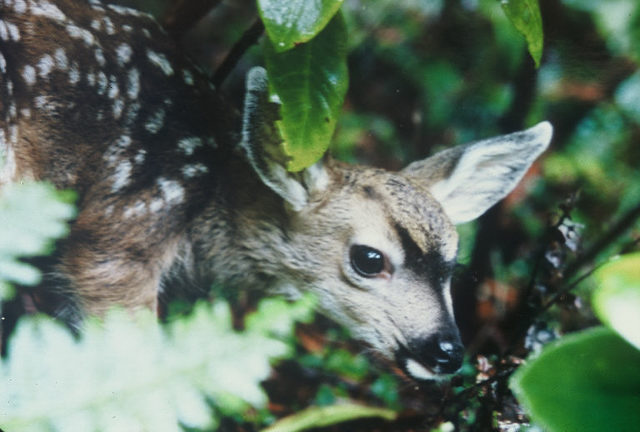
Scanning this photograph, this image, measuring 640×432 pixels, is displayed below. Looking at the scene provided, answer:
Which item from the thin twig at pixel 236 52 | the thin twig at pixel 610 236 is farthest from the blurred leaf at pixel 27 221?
the thin twig at pixel 610 236

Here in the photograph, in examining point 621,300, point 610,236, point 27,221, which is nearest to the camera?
point 621,300

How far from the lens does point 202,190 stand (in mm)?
1229

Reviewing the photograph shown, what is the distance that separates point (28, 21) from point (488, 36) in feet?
2.66

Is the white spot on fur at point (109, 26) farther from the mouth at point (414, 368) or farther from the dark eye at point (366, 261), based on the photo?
the mouth at point (414, 368)

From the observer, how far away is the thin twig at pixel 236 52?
4.09 ft

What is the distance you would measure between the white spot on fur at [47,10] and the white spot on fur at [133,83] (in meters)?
0.14

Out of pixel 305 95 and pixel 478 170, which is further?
pixel 478 170

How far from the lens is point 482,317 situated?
4.36 ft

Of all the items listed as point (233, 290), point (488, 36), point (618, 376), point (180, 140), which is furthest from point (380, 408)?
point (488, 36)

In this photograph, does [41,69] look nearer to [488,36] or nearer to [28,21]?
[28,21]

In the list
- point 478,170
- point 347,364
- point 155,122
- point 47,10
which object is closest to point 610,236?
point 478,170

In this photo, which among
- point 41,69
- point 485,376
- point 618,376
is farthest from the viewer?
point 485,376

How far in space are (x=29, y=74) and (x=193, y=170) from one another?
31 centimetres

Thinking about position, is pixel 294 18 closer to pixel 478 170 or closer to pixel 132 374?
pixel 478 170
